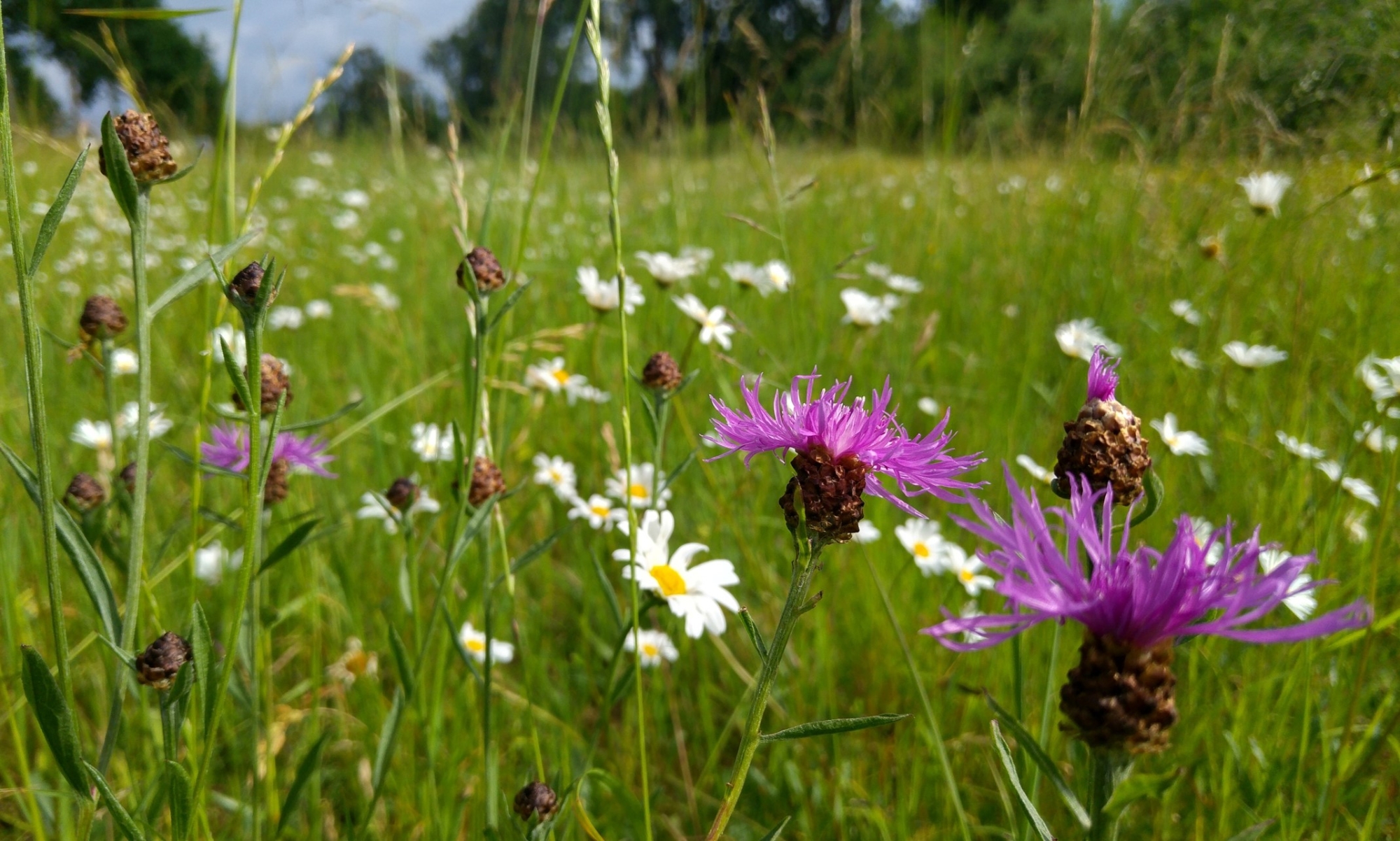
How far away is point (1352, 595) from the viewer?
3.98ft

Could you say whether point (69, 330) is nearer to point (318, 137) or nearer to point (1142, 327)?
point (1142, 327)

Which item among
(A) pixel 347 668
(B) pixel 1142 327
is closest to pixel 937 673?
(A) pixel 347 668

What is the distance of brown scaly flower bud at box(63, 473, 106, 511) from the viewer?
31.5 inches

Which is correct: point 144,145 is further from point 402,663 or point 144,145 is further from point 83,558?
point 402,663

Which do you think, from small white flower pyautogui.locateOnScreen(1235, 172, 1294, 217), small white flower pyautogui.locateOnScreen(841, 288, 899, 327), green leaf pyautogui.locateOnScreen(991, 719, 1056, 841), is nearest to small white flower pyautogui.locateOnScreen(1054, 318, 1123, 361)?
small white flower pyautogui.locateOnScreen(841, 288, 899, 327)

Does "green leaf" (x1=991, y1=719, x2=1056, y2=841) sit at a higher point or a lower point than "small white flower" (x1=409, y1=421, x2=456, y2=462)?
higher

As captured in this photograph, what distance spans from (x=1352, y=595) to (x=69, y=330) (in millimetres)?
3204

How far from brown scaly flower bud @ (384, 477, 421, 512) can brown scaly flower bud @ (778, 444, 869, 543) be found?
0.52 m

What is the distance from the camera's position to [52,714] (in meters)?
0.50

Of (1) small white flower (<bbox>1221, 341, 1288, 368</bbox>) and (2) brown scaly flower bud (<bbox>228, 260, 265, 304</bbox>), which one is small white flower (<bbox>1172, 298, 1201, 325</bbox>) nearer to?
(1) small white flower (<bbox>1221, 341, 1288, 368</bbox>)

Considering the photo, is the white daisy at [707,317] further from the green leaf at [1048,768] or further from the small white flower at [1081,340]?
the green leaf at [1048,768]

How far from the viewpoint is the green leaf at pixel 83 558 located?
55 cm

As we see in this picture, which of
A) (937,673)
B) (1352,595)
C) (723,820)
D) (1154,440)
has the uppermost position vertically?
(723,820)

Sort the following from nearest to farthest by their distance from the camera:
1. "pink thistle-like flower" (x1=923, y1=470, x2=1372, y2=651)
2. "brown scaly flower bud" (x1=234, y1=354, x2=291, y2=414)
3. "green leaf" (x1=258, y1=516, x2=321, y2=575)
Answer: "pink thistle-like flower" (x1=923, y1=470, x2=1372, y2=651) → "green leaf" (x1=258, y1=516, x2=321, y2=575) → "brown scaly flower bud" (x1=234, y1=354, x2=291, y2=414)
